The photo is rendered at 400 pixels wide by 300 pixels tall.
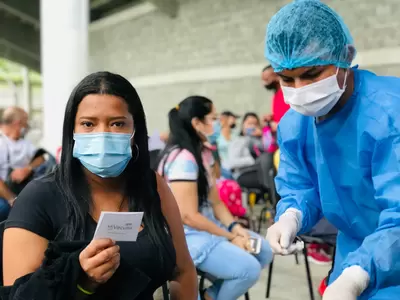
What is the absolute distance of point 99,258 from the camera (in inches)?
46.2

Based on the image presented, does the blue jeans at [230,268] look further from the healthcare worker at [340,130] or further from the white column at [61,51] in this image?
the white column at [61,51]

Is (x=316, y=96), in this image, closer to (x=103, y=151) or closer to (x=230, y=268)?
(x=103, y=151)

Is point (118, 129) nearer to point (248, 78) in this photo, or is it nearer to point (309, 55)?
point (309, 55)

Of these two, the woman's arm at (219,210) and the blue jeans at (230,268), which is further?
the woman's arm at (219,210)

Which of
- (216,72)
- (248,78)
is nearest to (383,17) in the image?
(248,78)

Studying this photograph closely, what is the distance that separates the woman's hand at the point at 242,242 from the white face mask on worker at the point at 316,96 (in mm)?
1409

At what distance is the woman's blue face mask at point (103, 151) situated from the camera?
1.39 metres

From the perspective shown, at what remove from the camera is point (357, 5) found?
7070 millimetres

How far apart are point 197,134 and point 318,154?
1.36 meters

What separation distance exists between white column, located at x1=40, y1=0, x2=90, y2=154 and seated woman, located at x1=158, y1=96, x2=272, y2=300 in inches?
123

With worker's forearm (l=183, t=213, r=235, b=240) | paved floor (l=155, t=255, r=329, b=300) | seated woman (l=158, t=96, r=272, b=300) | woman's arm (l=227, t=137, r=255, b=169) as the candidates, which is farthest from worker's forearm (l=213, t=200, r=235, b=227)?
woman's arm (l=227, t=137, r=255, b=169)

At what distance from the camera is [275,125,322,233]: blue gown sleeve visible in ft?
4.40

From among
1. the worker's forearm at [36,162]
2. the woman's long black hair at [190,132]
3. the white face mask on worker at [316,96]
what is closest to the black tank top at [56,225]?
the white face mask on worker at [316,96]

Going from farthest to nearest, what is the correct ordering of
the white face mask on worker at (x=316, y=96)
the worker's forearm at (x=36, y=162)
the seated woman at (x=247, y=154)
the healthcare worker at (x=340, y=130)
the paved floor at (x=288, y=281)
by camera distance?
the seated woman at (x=247, y=154) < the worker's forearm at (x=36, y=162) < the paved floor at (x=288, y=281) < the white face mask on worker at (x=316, y=96) < the healthcare worker at (x=340, y=130)
